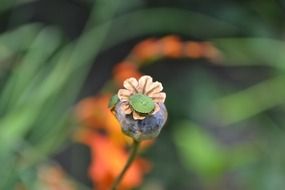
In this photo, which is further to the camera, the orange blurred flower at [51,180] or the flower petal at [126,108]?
the orange blurred flower at [51,180]

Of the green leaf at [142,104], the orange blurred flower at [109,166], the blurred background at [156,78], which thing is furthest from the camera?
the blurred background at [156,78]

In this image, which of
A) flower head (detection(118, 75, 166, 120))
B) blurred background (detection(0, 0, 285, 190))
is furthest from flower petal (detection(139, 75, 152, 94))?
blurred background (detection(0, 0, 285, 190))

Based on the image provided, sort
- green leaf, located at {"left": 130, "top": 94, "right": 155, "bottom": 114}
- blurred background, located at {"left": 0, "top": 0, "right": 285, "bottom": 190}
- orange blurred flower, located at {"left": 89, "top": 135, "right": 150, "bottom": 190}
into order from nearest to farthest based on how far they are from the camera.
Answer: green leaf, located at {"left": 130, "top": 94, "right": 155, "bottom": 114} → orange blurred flower, located at {"left": 89, "top": 135, "right": 150, "bottom": 190} → blurred background, located at {"left": 0, "top": 0, "right": 285, "bottom": 190}

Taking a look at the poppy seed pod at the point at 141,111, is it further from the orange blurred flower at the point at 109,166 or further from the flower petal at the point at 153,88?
the orange blurred flower at the point at 109,166

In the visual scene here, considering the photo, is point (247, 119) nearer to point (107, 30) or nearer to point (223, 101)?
point (223, 101)

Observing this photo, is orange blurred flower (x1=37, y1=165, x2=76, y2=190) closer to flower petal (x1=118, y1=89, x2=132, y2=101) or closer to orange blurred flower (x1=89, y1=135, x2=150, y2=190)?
orange blurred flower (x1=89, y1=135, x2=150, y2=190)

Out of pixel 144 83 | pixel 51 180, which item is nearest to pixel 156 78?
pixel 51 180

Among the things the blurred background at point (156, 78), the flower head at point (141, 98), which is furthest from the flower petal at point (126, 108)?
the blurred background at point (156, 78)

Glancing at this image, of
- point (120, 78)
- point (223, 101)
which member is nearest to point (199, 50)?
point (120, 78)
